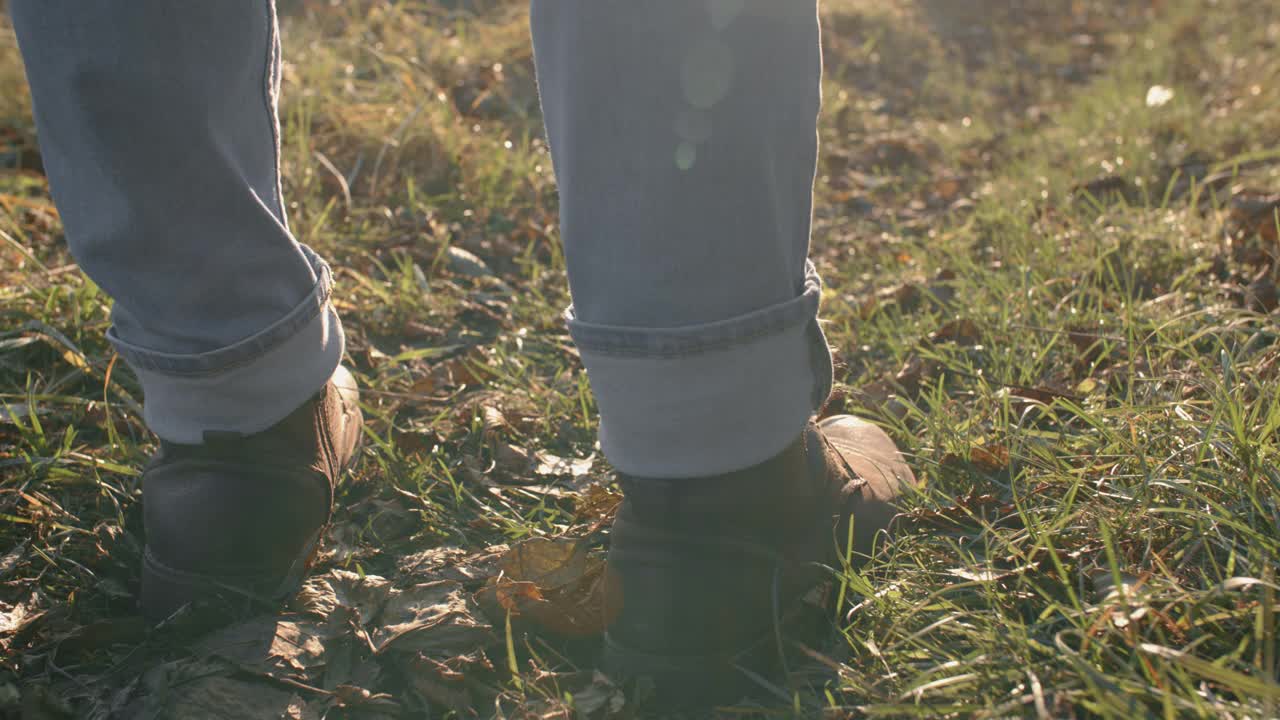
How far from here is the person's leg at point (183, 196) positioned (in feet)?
3.36

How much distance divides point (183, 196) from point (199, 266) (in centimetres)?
9

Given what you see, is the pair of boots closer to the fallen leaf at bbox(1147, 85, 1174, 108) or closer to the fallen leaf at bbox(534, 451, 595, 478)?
the fallen leaf at bbox(534, 451, 595, 478)

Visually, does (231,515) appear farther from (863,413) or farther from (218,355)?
(863,413)

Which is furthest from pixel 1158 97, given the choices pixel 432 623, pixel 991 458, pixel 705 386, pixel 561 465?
pixel 432 623

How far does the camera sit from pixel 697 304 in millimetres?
950

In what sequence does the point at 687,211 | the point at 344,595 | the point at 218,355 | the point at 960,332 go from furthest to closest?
the point at 960,332 → the point at 344,595 → the point at 218,355 → the point at 687,211

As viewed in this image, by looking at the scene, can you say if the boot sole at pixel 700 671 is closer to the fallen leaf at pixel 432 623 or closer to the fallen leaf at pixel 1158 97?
the fallen leaf at pixel 432 623

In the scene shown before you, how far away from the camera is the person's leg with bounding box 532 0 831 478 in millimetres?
875

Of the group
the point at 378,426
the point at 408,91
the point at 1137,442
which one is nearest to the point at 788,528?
the point at 1137,442

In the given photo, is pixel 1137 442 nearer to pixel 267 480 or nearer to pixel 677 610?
pixel 677 610

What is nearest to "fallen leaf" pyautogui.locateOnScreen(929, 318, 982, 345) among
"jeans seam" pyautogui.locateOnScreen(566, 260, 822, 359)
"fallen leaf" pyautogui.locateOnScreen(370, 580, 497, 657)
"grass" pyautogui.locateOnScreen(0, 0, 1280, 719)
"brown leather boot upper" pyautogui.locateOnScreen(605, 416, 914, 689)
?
"grass" pyautogui.locateOnScreen(0, 0, 1280, 719)

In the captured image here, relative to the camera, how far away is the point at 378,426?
1.77 meters

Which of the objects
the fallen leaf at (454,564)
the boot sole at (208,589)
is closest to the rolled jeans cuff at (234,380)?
the boot sole at (208,589)

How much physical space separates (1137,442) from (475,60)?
3.34m
